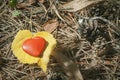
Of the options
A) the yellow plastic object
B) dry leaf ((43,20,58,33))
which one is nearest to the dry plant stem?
the yellow plastic object

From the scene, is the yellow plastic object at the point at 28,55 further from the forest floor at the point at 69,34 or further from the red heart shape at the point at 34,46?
the forest floor at the point at 69,34

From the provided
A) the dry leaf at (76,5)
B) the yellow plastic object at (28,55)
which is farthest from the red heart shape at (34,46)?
the dry leaf at (76,5)

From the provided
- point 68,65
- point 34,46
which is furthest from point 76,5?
point 34,46

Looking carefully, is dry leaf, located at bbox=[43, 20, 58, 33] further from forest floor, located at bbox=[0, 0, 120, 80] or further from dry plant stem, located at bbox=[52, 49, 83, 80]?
dry plant stem, located at bbox=[52, 49, 83, 80]

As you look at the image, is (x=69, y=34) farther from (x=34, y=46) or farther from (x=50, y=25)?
(x=34, y=46)

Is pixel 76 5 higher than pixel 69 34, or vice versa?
pixel 76 5
